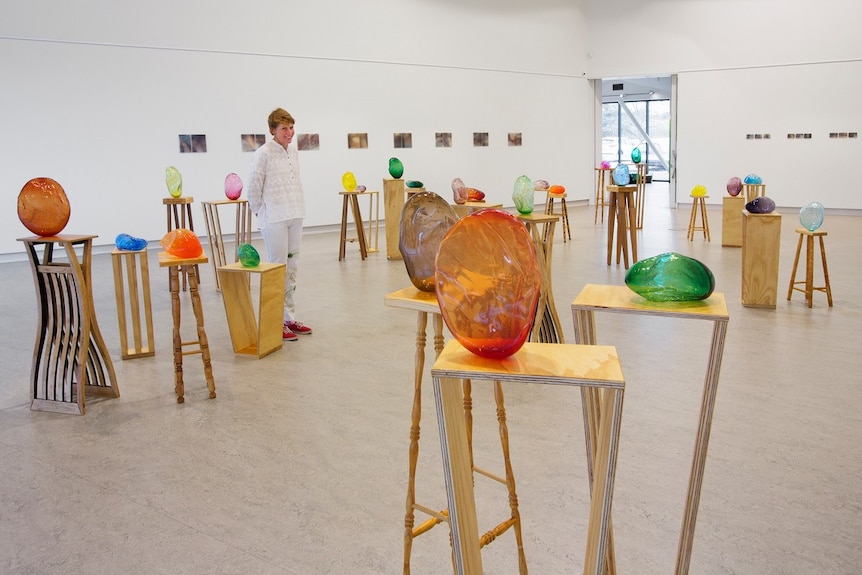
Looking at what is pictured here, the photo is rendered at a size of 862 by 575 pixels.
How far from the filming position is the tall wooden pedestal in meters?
6.98

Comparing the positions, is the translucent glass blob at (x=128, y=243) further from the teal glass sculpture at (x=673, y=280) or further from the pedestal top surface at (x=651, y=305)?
the teal glass sculpture at (x=673, y=280)

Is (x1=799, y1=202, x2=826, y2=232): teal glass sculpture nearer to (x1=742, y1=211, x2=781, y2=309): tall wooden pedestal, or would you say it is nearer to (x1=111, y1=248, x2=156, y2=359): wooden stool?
(x1=742, y1=211, x2=781, y2=309): tall wooden pedestal

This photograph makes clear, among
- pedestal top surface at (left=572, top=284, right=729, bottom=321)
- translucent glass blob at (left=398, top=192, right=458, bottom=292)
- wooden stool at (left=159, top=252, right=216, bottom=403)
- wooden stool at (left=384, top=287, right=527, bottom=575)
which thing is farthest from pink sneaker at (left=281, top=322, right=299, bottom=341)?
pedestal top surface at (left=572, top=284, right=729, bottom=321)

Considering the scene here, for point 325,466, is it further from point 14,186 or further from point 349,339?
point 14,186

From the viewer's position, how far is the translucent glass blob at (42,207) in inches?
182

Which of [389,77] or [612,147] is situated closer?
[389,77]

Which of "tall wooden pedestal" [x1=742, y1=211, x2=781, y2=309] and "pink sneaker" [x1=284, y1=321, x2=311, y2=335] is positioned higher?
"tall wooden pedestal" [x1=742, y1=211, x2=781, y2=309]

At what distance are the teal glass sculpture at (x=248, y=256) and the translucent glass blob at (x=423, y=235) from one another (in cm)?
345

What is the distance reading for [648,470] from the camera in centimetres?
368

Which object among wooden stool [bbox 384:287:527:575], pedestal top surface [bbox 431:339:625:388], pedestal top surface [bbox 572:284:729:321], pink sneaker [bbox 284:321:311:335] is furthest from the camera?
pink sneaker [bbox 284:321:311:335]

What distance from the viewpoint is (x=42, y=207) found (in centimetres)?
464

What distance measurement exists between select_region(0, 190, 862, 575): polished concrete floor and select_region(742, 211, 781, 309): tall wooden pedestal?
0.48 metres

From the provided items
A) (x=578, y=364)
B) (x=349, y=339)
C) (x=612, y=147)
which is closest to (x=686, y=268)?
(x=578, y=364)

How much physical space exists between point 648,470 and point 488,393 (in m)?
1.44
